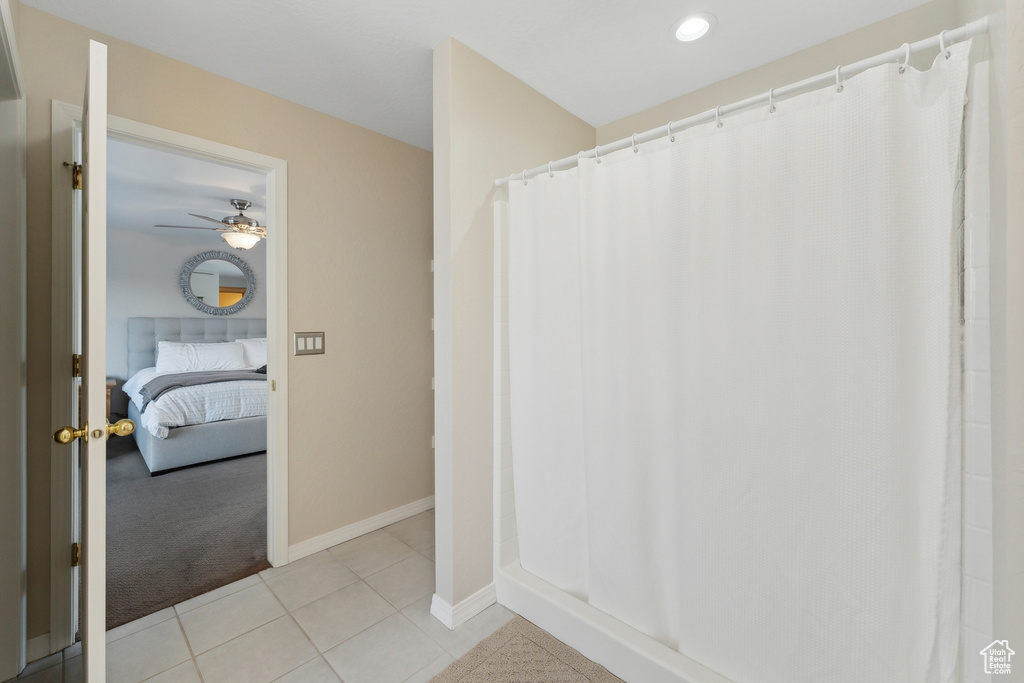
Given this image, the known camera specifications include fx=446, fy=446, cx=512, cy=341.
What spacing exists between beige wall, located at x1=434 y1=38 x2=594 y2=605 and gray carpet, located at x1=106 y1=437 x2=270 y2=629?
1150mm

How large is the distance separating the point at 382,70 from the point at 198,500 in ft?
9.89

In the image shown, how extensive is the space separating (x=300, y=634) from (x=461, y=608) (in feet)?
2.06

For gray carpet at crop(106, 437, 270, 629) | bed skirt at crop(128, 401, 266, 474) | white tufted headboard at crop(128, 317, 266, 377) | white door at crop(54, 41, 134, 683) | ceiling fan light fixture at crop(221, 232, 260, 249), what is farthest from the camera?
white tufted headboard at crop(128, 317, 266, 377)

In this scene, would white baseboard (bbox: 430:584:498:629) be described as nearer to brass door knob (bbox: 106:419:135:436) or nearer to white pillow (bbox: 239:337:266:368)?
brass door knob (bbox: 106:419:135:436)

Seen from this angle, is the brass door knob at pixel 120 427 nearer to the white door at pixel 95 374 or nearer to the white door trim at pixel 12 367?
the white door at pixel 95 374

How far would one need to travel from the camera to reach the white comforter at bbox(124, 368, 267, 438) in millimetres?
3660

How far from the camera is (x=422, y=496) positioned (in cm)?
292

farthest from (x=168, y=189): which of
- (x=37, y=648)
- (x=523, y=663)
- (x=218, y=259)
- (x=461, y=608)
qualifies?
(x=523, y=663)

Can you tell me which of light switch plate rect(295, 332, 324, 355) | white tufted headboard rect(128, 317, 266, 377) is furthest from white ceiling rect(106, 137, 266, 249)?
light switch plate rect(295, 332, 324, 355)

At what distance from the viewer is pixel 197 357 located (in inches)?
202

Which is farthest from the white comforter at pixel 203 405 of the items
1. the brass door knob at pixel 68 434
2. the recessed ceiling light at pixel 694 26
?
the recessed ceiling light at pixel 694 26

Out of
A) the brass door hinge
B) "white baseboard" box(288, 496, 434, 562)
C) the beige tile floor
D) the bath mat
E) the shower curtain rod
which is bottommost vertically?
the beige tile floor

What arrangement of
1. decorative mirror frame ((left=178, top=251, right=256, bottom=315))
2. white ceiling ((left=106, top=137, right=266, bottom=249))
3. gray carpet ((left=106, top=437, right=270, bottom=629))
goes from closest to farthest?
1. gray carpet ((left=106, top=437, right=270, bottom=629))
2. white ceiling ((left=106, top=137, right=266, bottom=249))
3. decorative mirror frame ((left=178, top=251, right=256, bottom=315))

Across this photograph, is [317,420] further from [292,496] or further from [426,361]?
[426,361]
